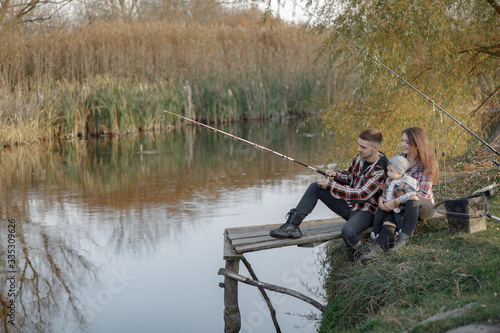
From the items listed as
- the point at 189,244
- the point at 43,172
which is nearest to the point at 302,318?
the point at 189,244

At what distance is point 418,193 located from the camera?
4.59 meters

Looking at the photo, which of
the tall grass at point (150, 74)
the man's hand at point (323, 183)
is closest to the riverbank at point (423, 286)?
the man's hand at point (323, 183)

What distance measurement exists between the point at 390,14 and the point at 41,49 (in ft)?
37.9

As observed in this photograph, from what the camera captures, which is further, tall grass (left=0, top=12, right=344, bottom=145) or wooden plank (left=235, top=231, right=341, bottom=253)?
tall grass (left=0, top=12, right=344, bottom=145)

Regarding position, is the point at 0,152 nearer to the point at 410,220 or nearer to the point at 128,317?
the point at 128,317

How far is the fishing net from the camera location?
439 centimetres

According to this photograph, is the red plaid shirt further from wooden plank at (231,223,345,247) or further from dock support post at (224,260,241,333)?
dock support post at (224,260,241,333)

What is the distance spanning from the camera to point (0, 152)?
12422mm

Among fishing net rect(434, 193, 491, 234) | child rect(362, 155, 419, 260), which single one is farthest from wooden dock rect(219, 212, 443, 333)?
fishing net rect(434, 193, 491, 234)

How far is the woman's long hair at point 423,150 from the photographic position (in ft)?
15.2

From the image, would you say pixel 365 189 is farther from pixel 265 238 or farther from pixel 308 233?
pixel 265 238

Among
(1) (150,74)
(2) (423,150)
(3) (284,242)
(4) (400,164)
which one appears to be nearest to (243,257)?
(3) (284,242)

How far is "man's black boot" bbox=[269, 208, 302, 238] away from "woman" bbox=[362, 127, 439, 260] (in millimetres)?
503

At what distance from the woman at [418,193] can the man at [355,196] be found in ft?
0.46
